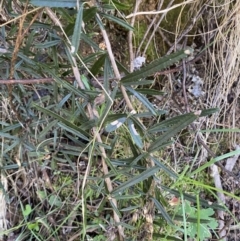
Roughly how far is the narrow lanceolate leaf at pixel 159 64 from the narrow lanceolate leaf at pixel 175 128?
109 mm

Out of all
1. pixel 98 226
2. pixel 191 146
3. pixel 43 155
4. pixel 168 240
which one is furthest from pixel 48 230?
pixel 191 146

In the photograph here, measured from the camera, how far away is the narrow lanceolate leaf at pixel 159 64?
2.23 ft

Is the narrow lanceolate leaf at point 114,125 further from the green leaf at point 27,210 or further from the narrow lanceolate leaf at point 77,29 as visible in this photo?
the green leaf at point 27,210

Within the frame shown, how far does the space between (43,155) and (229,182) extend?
2.19 ft

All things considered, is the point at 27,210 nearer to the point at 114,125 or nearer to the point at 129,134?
the point at 129,134

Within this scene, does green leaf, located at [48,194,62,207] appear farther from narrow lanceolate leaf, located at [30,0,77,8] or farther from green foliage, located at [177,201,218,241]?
narrow lanceolate leaf, located at [30,0,77,8]

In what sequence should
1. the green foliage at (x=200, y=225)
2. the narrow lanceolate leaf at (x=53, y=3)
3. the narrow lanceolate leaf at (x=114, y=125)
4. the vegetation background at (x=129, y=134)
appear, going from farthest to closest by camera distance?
the green foliage at (x=200, y=225), the vegetation background at (x=129, y=134), the narrow lanceolate leaf at (x=114, y=125), the narrow lanceolate leaf at (x=53, y=3)

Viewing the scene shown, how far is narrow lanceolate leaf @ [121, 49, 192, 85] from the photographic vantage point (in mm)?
679

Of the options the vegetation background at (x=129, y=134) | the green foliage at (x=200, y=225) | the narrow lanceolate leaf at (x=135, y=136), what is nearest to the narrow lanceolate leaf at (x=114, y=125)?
the narrow lanceolate leaf at (x=135, y=136)

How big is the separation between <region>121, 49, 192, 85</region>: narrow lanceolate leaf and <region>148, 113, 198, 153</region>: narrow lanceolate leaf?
109 millimetres

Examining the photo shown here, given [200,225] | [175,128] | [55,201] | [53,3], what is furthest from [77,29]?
[200,225]

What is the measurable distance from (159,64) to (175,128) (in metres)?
0.14

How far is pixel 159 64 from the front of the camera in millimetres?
719

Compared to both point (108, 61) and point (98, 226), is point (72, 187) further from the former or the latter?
point (108, 61)
